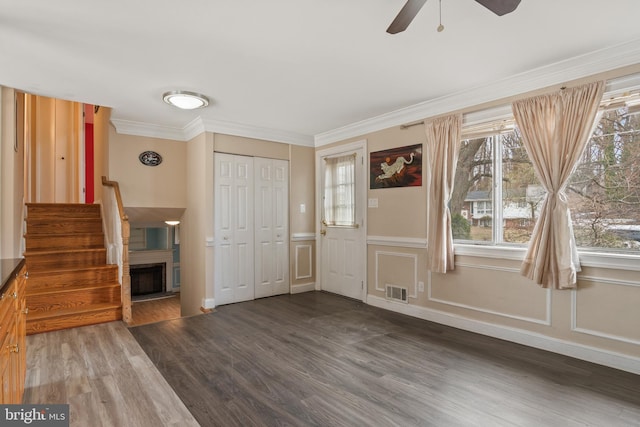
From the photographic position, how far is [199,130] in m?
4.80

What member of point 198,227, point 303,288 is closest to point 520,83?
point 303,288

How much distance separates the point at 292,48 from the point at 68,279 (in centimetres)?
383

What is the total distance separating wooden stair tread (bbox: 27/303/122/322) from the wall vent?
10.8ft

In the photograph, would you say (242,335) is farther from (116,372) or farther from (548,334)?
(548,334)

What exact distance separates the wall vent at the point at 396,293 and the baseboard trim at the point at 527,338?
64 mm

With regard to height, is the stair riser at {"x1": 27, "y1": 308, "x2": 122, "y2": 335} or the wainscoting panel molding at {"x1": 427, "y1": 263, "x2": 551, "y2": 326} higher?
the wainscoting panel molding at {"x1": 427, "y1": 263, "x2": 551, "y2": 326}

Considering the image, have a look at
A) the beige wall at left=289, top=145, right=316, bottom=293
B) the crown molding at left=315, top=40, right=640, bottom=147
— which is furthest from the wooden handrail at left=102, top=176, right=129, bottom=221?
the crown molding at left=315, top=40, right=640, bottom=147

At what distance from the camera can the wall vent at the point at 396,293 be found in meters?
4.35

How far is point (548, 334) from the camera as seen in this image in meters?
3.15

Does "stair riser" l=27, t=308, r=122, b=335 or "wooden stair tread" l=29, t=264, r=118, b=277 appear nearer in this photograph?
"stair riser" l=27, t=308, r=122, b=335

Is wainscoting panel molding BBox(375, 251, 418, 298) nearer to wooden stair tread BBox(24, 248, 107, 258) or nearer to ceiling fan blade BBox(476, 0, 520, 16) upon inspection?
ceiling fan blade BBox(476, 0, 520, 16)

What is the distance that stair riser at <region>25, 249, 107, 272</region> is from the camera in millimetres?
4262

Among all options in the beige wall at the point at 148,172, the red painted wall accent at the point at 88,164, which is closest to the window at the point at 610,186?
the beige wall at the point at 148,172

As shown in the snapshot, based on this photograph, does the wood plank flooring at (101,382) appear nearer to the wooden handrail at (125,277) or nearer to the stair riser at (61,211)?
the wooden handrail at (125,277)
